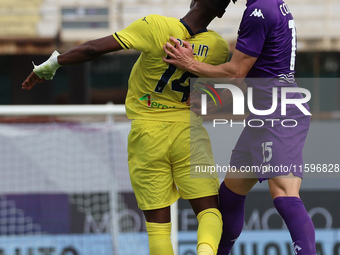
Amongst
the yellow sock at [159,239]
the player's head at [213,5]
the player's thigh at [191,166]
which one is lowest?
the yellow sock at [159,239]

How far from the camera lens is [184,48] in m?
3.28

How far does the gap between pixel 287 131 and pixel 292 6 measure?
1188 cm

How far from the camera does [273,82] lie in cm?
335

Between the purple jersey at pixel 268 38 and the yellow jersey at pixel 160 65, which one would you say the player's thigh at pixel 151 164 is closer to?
the yellow jersey at pixel 160 65

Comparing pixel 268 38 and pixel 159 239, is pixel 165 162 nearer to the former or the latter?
pixel 159 239

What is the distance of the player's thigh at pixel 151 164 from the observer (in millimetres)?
3447

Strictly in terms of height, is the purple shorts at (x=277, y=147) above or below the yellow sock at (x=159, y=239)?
above

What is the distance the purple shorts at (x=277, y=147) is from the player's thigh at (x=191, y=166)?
0.91ft

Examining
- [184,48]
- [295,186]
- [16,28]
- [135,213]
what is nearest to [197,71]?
[184,48]

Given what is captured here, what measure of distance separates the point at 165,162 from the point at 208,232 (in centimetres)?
46

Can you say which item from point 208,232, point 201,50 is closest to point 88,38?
point 201,50

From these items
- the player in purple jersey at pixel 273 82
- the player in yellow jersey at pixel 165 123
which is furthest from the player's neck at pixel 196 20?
the player in purple jersey at pixel 273 82

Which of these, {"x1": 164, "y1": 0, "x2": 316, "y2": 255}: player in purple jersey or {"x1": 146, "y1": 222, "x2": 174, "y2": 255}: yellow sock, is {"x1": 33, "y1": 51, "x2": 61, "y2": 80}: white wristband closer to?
{"x1": 164, "y1": 0, "x2": 316, "y2": 255}: player in purple jersey

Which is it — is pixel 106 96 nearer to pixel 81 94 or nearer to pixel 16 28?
pixel 81 94
